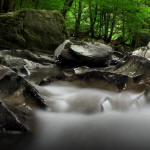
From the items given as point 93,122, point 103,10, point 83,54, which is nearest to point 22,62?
point 83,54

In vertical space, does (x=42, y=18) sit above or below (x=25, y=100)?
above

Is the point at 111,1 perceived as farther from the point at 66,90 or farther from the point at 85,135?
the point at 85,135

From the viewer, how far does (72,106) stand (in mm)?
2959

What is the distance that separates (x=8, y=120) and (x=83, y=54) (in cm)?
443

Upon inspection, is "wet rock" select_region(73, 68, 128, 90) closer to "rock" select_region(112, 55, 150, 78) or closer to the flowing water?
the flowing water

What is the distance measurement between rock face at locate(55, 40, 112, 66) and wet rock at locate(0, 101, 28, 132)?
4.36 m

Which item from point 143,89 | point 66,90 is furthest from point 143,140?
point 66,90

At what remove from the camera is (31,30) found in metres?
8.21

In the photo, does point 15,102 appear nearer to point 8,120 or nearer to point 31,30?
point 8,120

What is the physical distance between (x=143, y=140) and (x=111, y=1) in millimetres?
9606

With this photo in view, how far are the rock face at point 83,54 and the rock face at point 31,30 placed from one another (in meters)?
1.63

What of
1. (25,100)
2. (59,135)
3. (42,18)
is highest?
(42,18)

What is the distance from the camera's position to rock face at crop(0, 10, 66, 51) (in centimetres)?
776

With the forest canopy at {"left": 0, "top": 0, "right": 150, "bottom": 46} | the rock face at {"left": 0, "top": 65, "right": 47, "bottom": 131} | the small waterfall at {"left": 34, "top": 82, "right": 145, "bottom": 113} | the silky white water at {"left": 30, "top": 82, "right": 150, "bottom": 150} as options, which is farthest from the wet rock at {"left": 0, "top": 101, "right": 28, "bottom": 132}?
the forest canopy at {"left": 0, "top": 0, "right": 150, "bottom": 46}
